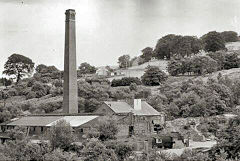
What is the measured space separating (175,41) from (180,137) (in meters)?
64.6

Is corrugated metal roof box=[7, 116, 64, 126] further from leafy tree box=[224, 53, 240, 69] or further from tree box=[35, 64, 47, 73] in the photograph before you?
tree box=[35, 64, 47, 73]

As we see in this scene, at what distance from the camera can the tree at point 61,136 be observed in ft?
A: 117

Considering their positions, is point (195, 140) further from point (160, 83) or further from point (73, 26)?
point (160, 83)

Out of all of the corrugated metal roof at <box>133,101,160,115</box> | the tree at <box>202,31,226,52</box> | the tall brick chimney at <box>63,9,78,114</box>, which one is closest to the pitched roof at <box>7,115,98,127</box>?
the tall brick chimney at <box>63,9,78,114</box>

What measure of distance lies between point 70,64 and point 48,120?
959 centimetres

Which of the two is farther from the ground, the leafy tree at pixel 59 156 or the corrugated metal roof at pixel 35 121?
the corrugated metal roof at pixel 35 121

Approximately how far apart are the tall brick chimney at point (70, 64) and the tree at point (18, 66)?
42919 mm

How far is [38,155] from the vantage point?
3216cm

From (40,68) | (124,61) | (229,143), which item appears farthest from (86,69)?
(229,143)

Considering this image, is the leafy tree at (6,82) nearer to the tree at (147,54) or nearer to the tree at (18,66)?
the tree at (18,66)

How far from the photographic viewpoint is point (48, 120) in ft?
151

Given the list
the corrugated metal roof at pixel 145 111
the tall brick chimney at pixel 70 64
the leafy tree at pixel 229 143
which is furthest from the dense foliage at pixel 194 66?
the leafy tree at pixel 229 143

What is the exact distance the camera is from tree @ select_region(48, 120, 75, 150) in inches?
1399

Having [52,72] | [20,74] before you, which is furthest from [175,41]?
[20,74]
